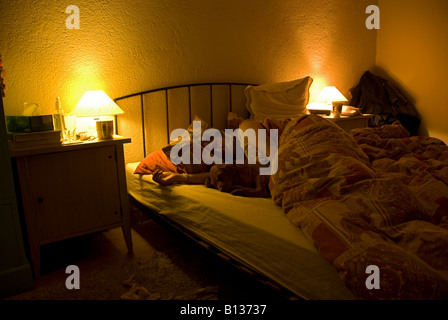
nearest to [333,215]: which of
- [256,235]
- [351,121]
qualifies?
[256,235]

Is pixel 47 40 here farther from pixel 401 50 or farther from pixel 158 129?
pixel 401 50

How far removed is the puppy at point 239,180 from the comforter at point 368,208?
0.13 metres

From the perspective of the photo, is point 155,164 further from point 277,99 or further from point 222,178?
point 277,99

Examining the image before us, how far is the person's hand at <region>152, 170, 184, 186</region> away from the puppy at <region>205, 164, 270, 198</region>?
19 cm

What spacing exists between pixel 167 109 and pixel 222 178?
103cm

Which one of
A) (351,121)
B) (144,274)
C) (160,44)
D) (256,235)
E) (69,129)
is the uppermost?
(160,44)

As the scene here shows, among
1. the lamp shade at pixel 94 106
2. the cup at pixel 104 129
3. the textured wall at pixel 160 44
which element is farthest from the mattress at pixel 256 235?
the textured wall at pixel 160 44

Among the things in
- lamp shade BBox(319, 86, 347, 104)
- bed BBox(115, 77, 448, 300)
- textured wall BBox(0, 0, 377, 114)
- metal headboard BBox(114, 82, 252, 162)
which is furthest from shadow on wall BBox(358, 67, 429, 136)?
metal headboard BBox(114, 82, 252, 162)

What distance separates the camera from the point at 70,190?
199cm

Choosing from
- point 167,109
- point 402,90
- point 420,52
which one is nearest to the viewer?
point 167,109

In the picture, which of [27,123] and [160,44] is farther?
[160,44]

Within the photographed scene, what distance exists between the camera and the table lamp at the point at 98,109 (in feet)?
6.93

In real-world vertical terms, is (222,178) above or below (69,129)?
below
